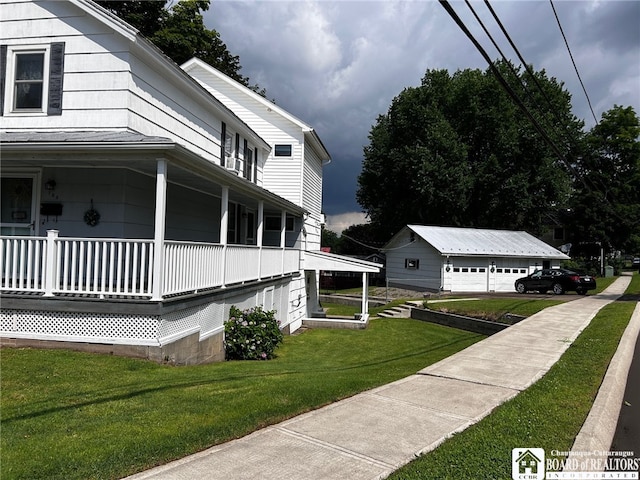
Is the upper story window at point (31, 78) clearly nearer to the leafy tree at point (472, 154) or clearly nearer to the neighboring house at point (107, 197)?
the neighboring house at point (107, 197)

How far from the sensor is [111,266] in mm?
8008

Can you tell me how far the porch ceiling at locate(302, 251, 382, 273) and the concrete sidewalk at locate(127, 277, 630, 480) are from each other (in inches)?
472

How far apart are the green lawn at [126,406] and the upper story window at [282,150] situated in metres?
13.1

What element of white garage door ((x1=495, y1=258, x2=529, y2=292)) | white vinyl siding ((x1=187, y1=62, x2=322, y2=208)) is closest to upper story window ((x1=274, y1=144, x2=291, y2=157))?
white vinyl siding ((x1=187, y1=62, x2=322, y2=208))

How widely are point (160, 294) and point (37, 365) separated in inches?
80.5

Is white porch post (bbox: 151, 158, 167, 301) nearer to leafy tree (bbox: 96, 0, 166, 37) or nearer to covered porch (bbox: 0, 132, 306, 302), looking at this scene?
covered porch (bbox: 0, 132, 306, 302)

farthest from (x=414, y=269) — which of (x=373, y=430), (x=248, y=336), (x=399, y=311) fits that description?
(x=373, y=430)

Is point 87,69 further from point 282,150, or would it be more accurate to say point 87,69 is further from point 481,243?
point 481,243

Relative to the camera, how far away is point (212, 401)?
244 inches

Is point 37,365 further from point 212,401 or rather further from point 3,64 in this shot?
point 3,64

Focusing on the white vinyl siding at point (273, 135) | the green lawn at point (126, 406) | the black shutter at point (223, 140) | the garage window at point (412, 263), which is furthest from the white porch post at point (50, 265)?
the garage window at point (412, 263)

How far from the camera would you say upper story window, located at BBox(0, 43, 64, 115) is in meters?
10.5

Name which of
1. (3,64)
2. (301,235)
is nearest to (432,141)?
(301,235)

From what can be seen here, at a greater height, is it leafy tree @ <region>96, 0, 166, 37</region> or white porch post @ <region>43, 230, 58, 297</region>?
leafy tree @ <region>96, 0, 166, 37</region>
